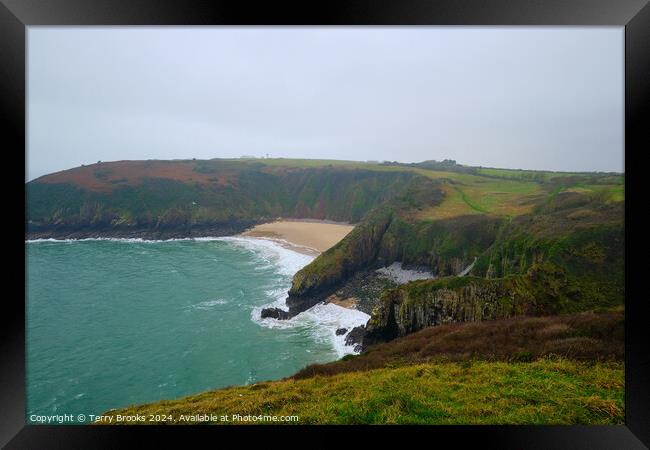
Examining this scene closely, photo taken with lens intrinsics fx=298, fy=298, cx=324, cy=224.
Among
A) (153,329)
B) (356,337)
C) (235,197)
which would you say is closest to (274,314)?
(356,337)

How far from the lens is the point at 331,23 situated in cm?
321

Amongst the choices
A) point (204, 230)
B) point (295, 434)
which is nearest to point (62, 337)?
point (295, 434)

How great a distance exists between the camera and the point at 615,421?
131 inches

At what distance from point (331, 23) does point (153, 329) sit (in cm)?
989

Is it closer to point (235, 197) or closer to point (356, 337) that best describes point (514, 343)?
point (356, 337)

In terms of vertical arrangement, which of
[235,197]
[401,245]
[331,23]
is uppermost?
[331,23]

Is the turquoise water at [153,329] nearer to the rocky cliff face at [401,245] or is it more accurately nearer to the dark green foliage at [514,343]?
the rocky cliff face at [401,245]

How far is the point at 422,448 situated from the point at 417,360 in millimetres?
1724

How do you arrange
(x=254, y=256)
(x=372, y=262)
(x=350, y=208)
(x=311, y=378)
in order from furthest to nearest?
(x=350, y=208), (x=254, y=256), (x=372, y=262), (x=311, y=378)

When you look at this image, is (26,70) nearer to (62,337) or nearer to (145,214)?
(62,337)

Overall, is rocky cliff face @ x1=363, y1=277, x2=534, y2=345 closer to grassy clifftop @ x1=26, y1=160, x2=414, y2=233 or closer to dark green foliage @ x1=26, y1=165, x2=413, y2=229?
grassy clifftop @ x1=26, y1=160, x2=414, y2=233

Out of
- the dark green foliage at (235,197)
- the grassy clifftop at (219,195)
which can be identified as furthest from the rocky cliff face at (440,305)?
the dark green foliage at (235,197)

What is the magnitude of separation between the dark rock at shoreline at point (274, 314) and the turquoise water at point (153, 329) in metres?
0.39

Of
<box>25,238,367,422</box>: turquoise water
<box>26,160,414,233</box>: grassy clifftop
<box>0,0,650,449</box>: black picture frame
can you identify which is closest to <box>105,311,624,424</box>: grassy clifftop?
<box>0,0,650,449</box>: black picture frame
